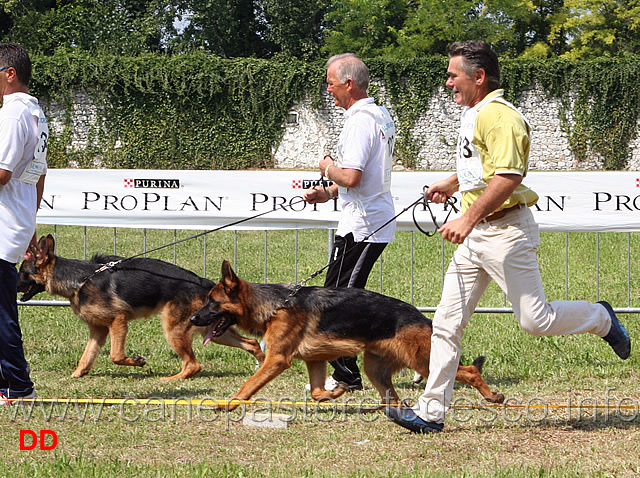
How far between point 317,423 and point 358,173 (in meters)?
1.58

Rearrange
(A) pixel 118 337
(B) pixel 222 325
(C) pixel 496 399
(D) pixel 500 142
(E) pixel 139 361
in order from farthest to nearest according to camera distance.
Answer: (E) pixel 139 361
(A) pixel 118 337
(C) pixel 496 399
(B) pixel 222 325
(D) pixel 500 142

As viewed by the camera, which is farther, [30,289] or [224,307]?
[30,289]

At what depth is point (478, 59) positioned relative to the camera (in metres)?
4.31

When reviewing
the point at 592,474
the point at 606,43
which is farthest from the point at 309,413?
the point at 606,43

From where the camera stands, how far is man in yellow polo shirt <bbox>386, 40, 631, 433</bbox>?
161 inches

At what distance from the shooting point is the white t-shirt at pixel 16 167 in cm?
489

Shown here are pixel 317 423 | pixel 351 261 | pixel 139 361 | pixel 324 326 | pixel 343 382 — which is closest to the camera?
pixel 317 423

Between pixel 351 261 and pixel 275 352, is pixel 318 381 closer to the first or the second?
pixel 275 352

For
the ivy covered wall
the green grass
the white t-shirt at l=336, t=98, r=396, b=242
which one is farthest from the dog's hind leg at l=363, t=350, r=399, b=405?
the ivy covered wall

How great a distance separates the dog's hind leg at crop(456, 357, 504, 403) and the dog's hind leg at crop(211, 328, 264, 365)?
6.27ft

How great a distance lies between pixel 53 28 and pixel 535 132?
1061 inches

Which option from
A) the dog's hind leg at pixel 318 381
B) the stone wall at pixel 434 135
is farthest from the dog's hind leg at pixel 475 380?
the stone wall at pixel 434 135

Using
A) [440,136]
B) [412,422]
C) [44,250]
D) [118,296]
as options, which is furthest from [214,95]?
[412,422]

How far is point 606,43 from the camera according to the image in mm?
45562
